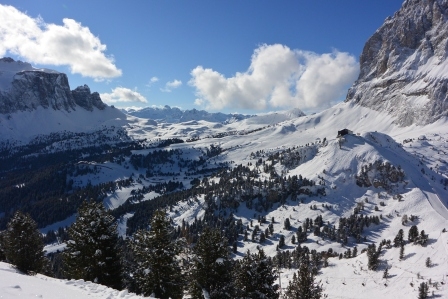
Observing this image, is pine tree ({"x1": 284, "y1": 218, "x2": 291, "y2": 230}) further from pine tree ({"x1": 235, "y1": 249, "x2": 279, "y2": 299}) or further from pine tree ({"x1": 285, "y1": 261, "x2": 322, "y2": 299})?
pine tree ({"x1": 235, "y1": 249, "x2": 279, "y2": 299})

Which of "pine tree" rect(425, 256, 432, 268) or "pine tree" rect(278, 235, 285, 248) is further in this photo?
"pine tree" rect(278, 235, 285, 248)

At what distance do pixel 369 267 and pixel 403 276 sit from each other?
1148 cm

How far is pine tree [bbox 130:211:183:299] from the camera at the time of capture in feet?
109

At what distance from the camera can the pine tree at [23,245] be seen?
127 feet

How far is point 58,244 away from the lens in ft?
634

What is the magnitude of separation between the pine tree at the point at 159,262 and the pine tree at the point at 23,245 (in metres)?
15.7

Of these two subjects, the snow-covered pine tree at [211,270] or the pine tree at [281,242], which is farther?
the pine tree at [281,242]

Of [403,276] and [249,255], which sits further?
[403,276]

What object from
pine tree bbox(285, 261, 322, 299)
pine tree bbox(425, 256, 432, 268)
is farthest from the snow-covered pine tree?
pine tree bbox(425, 256, 432, 268)

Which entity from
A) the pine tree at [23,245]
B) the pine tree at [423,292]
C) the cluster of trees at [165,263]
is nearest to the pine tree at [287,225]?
the pine tree at [423,292]

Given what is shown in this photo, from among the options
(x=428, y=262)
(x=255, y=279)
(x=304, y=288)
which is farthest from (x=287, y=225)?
(x=255, y=279)

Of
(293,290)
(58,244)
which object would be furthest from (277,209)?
(293,290)

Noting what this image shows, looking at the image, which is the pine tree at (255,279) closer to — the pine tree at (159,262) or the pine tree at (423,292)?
the pine tree at (159,262)

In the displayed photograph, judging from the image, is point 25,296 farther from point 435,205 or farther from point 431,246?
point 435,205
